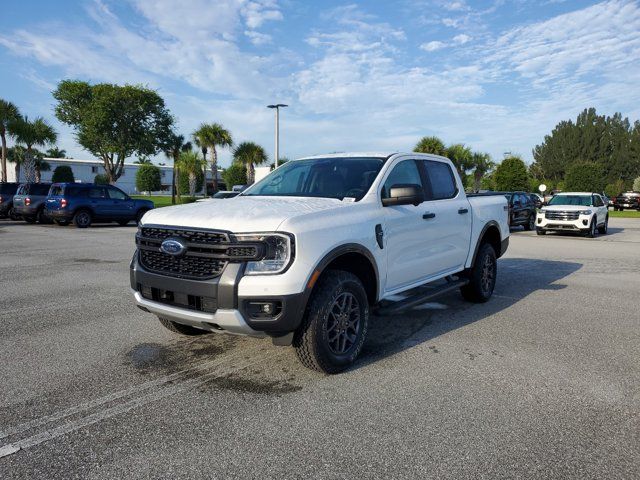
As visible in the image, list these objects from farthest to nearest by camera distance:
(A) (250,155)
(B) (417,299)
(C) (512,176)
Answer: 1. (A) (250,155)
2. (C) (512,176)
3. (B) (417,299)

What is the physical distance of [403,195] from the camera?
14.6 feet

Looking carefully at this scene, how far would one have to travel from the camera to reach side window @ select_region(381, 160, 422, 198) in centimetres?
477

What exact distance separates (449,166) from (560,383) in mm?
3142

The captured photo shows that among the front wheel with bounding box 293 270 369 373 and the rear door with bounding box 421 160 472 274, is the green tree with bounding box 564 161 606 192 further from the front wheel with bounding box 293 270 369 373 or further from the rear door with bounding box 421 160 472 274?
the front wheel with bounding box 293 270 369 373

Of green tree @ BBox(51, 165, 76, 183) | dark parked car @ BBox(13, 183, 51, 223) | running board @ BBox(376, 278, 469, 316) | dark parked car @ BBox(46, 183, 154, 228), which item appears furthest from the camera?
green tree @ BBox(51, 165, 76, 183)

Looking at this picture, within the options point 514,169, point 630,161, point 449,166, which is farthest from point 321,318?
point 630,161

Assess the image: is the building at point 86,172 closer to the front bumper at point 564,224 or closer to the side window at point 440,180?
the front bumper at point 564,224

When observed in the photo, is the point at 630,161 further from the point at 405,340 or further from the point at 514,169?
the point at 405,340

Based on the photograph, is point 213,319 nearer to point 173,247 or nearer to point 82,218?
point 173,247

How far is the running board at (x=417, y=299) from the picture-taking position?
180 inches

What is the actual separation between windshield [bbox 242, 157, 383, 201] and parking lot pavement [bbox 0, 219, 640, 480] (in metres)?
1.51

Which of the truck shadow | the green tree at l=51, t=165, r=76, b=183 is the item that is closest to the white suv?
the truck shadow

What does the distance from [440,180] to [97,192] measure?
58.6ft

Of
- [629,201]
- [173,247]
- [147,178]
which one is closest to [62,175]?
[147,178]
